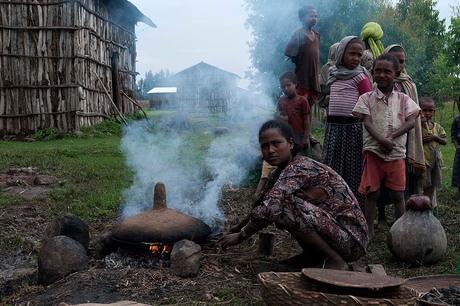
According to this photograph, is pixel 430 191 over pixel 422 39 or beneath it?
beneath

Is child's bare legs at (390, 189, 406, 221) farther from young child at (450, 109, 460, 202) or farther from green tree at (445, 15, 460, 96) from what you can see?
green tree at (445, 15, 460, 96)

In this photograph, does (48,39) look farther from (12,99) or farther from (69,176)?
(69,176)

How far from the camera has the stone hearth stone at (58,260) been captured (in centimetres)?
390

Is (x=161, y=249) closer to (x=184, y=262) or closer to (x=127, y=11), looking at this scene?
(x=184, y=262)

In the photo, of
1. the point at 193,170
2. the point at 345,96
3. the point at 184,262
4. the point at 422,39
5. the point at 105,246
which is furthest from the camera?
the point at 422,39

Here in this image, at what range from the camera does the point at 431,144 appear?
654 cm

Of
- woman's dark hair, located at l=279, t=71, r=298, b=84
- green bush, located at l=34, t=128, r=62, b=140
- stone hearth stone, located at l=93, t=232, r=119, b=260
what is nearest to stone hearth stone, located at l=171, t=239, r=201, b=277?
stone hearth stone, located at l=93, t=232, r=119, b=260

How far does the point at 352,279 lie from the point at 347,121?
2.70 m

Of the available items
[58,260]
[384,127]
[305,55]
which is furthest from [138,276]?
[305,55]

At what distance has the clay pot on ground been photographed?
440cm

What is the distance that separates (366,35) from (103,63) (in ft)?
38.0

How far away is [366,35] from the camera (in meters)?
5.97

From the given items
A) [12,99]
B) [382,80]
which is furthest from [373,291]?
[12,99]

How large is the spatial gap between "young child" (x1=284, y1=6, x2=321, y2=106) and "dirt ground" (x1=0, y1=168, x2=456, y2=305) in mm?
1792
